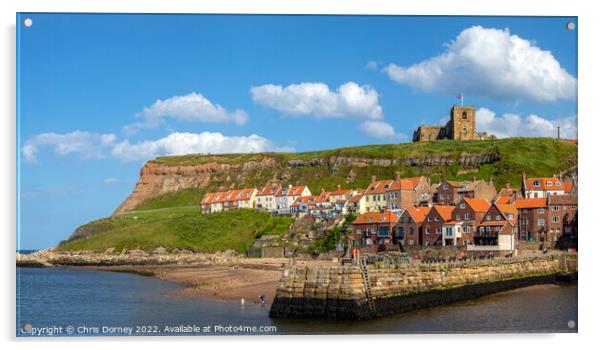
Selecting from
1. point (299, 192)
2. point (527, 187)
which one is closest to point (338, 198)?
point (299, 192)

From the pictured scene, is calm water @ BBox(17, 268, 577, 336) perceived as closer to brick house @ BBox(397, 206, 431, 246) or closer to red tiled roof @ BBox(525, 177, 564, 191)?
brick house @ BBox(397, 206, 431, 246)

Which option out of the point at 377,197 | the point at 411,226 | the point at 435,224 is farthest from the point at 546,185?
the point at 377,197

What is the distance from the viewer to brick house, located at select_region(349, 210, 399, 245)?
44781mm

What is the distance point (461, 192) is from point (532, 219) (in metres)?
13.5

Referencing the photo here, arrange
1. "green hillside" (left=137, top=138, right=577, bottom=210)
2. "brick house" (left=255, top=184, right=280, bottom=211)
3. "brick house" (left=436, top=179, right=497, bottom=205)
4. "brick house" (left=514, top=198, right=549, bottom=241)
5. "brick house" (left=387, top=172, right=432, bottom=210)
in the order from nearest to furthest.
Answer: "brick house" (left=514, top=198, right=549, bottom=241), "brick house" (left=436, top=179, right=497, bottom=205), "brick house" (left=387, top=172, right=432, bottom=210), "green hillside" (left=137, top=138, right=577, bottom=210), "brick house" (left=255, top=184, right=280, bottom=211)

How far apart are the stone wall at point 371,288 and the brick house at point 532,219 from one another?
33.8 feet

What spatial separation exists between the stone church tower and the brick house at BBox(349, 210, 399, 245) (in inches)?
1212

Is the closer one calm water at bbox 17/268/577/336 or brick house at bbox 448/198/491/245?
calm water at bbox 17/268/577/336

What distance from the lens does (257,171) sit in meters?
89.2

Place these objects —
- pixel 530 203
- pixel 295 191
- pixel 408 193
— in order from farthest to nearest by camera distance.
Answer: pixel 295 191, pixel 408 193, pixel 530 203

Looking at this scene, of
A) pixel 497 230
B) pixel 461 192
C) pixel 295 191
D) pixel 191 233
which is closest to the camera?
pixel 497 230

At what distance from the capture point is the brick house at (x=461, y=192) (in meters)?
51.3

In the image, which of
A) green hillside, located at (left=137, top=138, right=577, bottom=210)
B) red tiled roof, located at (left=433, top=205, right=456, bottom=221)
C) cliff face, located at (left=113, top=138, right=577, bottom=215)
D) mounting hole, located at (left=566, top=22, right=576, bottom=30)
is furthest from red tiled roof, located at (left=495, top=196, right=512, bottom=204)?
mounting hole, located at (left=566, top=22, right=576, bottom=30)

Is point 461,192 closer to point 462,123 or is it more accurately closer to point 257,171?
point 462,123
